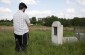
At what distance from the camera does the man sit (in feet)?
22.3

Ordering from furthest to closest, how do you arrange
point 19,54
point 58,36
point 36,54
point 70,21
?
point 70,21
point 58,36
point 36,54
point 19,54

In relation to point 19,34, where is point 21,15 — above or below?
above

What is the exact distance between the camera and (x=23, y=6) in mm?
6875

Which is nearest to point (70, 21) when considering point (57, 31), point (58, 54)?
point (57, 31)

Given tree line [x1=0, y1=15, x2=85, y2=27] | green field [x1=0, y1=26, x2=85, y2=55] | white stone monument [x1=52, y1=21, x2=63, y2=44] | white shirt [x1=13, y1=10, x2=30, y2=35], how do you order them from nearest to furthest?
white shirt [x1=13, y1=10, x2=30, y2=35], green field [x1=0, y1=26, x2=85, y2=55], white stone monument [x1=52, y1=21, x2=63, y2=44], tree line [x1=0, y1=15, x2=85, y2=27]

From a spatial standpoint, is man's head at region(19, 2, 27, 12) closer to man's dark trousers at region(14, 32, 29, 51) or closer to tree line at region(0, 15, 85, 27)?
man's dark trousers at region(14, 32, 29, 51)

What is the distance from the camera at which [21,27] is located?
6777 mm

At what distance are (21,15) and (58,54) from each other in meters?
1.62

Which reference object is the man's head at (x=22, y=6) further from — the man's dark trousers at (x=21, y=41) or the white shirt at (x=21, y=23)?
the man's dark trousers at (x=21, y=41)

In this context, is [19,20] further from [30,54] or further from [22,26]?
[30,54]

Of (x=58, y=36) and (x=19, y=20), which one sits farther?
(x=58, y=36)

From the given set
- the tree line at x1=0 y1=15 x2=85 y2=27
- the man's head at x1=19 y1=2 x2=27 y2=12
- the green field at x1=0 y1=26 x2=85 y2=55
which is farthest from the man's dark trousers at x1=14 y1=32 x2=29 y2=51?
the tree line at x1=0 y1=15 x2=85 y2=27

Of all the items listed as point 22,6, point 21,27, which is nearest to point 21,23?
point 21,27

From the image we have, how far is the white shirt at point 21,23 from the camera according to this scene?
679 cm
